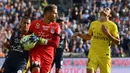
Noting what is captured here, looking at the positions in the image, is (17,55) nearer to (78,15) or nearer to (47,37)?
(47,37)

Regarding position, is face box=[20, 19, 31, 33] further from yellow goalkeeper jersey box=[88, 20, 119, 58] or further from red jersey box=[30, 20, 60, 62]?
yellow goalkeeper jersey box=[88, 20, 119, 58]

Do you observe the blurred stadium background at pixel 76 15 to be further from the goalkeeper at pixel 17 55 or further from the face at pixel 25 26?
the face at pixel 25 26

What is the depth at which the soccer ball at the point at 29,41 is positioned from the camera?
9164mm

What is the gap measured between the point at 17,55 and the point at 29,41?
2.33 ft

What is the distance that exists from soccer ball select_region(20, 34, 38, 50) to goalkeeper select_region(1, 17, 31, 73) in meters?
0.41

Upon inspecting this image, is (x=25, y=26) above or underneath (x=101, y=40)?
above

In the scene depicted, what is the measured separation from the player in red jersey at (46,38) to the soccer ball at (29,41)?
0.44ft

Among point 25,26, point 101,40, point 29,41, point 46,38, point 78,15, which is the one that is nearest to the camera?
point 29,41

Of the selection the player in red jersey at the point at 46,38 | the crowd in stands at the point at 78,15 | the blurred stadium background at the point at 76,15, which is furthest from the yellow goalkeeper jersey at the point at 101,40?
the crowd in stands at the point at 78,15

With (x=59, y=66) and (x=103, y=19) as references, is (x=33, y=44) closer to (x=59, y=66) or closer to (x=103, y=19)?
(x=103, y=19)

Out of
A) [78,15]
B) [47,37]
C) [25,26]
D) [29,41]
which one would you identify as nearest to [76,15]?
[78,15]

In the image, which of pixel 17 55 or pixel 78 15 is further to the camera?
pixel 78 15

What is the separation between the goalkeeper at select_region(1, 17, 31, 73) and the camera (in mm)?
9625

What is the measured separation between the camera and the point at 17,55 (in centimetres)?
979
